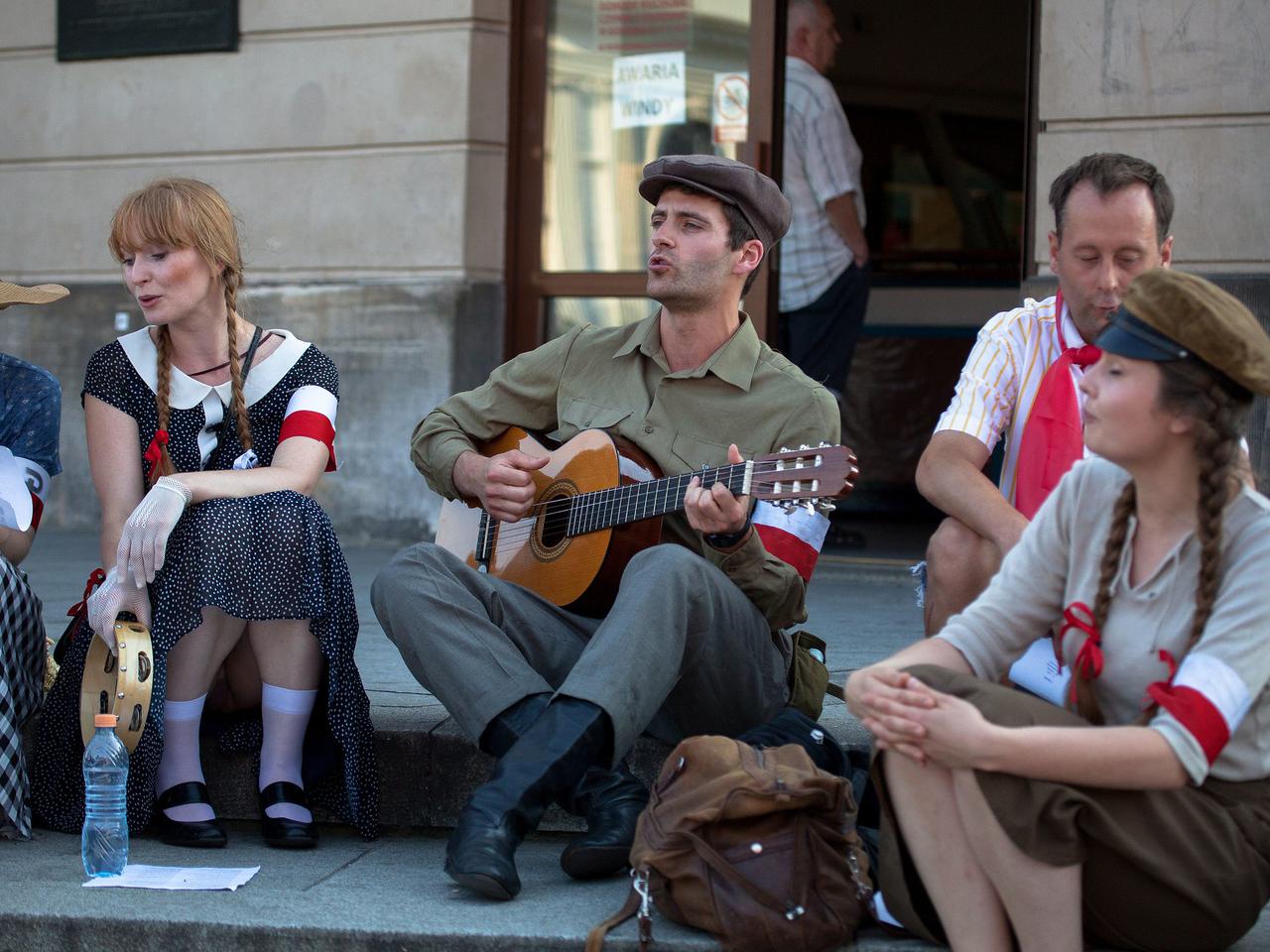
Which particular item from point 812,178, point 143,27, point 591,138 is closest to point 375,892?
point 591,138

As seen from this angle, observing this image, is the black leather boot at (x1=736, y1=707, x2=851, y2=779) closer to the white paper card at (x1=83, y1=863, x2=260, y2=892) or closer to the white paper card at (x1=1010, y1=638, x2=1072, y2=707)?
the white paper card at (x1=1010, y1=638, x2=1072, y2=707)

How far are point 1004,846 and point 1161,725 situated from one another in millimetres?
290

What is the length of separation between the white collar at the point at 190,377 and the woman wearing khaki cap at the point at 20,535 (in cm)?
28

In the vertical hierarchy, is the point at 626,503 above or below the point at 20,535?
above

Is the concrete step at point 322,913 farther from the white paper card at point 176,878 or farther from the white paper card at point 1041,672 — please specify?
the white paper card at point 1041,672

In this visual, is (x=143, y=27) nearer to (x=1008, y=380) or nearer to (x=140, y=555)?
(x=140, y=555)

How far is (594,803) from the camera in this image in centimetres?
309

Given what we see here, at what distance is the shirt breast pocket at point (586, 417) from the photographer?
12.1ft

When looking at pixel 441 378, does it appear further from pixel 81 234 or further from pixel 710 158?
pixel 710 158

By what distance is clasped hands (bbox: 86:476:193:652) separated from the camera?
10.6ft

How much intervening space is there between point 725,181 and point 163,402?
52.4 inches

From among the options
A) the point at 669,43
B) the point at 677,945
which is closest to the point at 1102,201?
the point at 677,945

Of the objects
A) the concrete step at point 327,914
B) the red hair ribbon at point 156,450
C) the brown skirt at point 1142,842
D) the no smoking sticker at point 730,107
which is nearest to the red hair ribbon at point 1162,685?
the brown skirt at point 1142,842

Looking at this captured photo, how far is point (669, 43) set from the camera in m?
6.77
